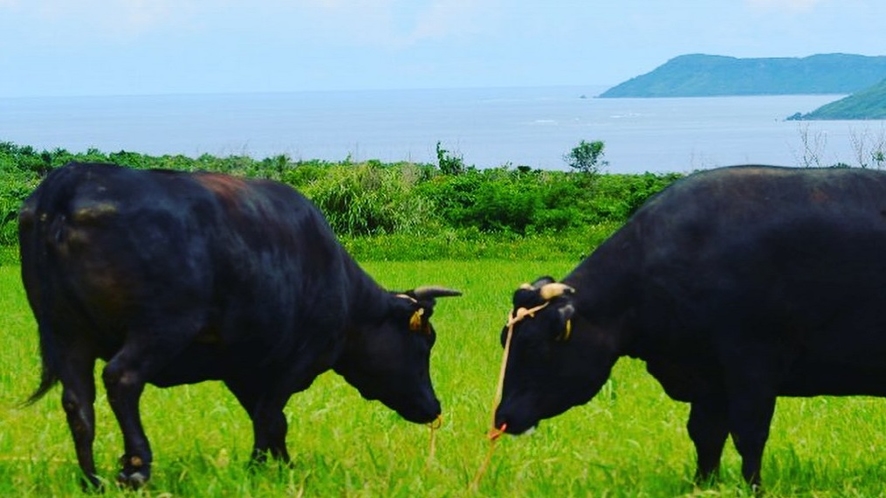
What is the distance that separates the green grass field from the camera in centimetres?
711

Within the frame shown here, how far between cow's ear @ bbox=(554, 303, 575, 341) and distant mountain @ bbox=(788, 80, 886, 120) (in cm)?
17059

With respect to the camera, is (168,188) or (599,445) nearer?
(168,188)

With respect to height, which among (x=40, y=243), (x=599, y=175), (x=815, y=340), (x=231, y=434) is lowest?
(x=599, y=175)

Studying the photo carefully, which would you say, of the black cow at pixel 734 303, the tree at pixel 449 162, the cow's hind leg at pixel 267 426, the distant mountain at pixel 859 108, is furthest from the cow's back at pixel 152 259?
the distant mountain at pixel 859 108

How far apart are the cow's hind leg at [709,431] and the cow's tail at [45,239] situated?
3.01 metres

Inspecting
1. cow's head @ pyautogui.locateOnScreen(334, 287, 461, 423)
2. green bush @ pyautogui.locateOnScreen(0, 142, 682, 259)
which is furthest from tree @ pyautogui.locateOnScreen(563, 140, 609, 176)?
cow's head @ pyautogui.locateOnScreen(334, 287, 461, 423)

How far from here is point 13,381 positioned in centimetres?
1102

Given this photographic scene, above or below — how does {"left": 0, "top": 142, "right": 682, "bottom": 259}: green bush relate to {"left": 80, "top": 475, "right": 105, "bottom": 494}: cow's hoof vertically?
below

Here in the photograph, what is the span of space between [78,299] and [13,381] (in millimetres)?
4756

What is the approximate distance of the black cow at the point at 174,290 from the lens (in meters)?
6.57

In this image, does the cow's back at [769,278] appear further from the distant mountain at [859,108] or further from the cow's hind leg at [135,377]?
the distant mountain at [859,108]

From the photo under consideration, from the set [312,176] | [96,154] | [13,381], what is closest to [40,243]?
[13,381]

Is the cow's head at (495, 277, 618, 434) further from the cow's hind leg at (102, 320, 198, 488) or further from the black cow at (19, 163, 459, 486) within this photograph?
the cow's hind leg at (102, 320, 198, 488)

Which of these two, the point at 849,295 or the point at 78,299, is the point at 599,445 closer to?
the point at 849,295
